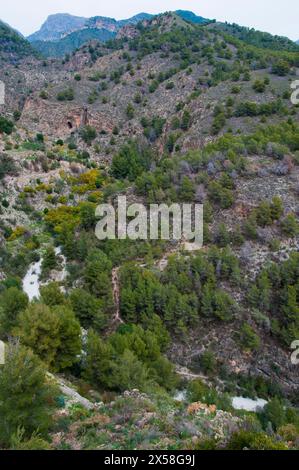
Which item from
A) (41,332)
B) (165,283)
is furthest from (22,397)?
(165,283)

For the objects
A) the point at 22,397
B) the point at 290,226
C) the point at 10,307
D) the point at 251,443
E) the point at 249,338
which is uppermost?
the point at 290,226

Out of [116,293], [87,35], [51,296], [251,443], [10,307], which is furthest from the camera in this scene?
[87,35]

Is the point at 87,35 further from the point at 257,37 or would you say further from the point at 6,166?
the point at 6,166

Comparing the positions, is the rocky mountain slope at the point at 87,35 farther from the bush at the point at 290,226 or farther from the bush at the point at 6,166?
the bush at the point at 290,226

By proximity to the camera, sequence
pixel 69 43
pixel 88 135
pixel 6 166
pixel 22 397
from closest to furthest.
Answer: pixel 22 397 → pixel 6 166 → pixel 88 135 → pixel 69 43

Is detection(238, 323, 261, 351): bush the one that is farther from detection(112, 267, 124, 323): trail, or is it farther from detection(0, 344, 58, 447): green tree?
detection(0, 344, 58, 447): green tree

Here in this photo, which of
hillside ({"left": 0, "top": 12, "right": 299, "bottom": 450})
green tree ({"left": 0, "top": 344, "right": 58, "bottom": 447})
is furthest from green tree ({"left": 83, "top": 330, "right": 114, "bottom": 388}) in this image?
green tree ({"left": 0, "top": 344, "right": 58, "bottom": 447})

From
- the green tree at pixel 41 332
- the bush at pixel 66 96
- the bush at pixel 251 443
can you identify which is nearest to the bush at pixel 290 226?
the green tree at pixel 41 332

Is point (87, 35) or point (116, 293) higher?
point (87, 35)

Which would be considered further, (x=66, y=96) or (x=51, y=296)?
(x=66, y=96)
